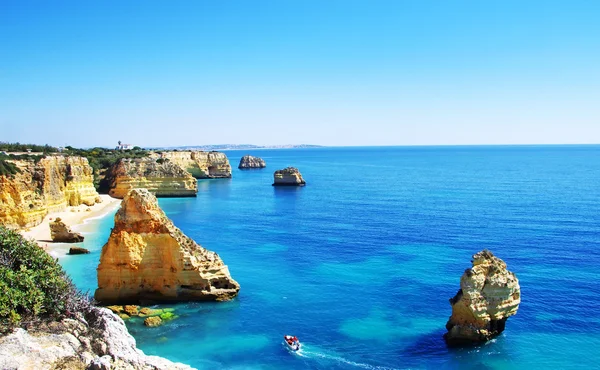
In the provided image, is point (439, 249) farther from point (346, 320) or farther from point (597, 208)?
point (597, 208)

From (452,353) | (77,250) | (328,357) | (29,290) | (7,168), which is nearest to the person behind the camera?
(29,290)

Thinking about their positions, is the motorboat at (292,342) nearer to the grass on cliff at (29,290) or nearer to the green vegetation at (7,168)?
the grass on cliff at (29,290)

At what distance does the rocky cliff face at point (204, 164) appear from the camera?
14224cm

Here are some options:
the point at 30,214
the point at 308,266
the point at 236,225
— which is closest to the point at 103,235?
the point at 30,214

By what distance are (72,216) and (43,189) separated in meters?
6.92

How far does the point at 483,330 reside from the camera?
2741cm

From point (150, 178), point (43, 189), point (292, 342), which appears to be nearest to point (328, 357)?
point (292, 342)

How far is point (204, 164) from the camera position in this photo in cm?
14862

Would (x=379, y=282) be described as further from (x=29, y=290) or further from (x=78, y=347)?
(x=29, y=290)

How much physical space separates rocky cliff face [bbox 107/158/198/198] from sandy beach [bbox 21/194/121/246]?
13.1ft

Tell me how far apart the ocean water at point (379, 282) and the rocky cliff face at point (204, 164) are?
61676 millimetres

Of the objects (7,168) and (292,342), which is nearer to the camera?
(292,342)

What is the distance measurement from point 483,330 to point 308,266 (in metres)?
19.3

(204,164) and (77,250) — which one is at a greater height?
(204,164)
